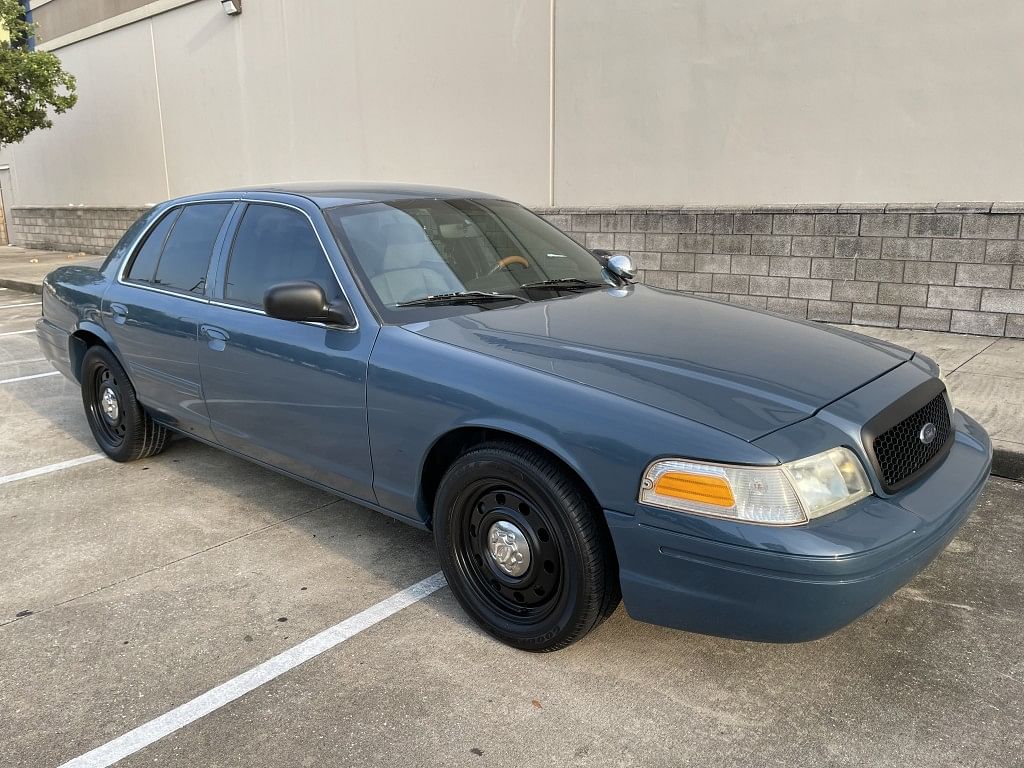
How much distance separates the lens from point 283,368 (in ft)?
11.7

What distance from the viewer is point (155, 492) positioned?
4.64 meters

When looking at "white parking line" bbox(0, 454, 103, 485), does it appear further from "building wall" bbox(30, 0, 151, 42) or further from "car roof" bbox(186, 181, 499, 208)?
"building wall" bbox(30, 0, 151, 42)

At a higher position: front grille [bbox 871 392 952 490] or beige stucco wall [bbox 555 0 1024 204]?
beige stucco wall [bbox 555 0 1024 204]

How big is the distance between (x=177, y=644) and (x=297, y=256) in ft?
5.62

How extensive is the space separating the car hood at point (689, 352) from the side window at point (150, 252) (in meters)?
2.24

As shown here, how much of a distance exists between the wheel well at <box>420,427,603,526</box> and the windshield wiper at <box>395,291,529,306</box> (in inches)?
26.1

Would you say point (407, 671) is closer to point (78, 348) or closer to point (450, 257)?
point (450, 257)

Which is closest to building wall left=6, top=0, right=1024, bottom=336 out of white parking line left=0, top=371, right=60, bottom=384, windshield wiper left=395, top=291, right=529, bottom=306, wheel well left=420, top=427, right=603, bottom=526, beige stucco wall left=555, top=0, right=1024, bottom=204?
beige stucco wall left=555, top=0, right=1024, bottom=204

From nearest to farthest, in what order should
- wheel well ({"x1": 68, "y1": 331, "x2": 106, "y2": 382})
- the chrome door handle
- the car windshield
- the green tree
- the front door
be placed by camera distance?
the front door → the car windshield → the chrome door handle → wheel well ({"x1": 68, "y1": 331, "x2": 106, "y2": 382}) → the green tree

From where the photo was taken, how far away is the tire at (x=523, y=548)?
8.67 feet

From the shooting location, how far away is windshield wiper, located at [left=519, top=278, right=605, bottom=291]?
3771 mm

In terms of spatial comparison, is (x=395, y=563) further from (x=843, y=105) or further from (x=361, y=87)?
(x=361, y=87)

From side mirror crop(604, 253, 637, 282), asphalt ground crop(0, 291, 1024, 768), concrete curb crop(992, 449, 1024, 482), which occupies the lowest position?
asphalt ground crop(0, 291, 1024, 768)

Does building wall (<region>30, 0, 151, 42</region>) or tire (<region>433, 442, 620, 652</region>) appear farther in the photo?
building wall (<region>30, 0, 151, 42</region>)
